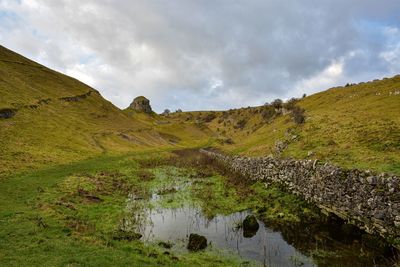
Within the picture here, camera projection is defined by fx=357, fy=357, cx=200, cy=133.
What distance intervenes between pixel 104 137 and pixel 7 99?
25345 millimetres

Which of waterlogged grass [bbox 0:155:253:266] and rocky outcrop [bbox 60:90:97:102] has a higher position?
rocky outcrop [bbox 60:90:97:102]

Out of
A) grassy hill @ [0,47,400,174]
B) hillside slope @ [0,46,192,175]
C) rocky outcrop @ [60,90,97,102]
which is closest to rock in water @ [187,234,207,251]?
grassy hill @ [0,47,400,174]

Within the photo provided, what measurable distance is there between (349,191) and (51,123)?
7648 centimetres

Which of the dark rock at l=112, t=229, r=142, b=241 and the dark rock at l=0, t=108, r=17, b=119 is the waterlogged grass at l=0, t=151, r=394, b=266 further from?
the dark rock at l=0, t=108, r=17, b=119

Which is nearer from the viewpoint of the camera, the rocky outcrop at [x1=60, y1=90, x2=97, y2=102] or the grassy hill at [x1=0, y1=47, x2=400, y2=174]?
the grassy hill at [x1=0, y1=47, x2=400, y2=174]

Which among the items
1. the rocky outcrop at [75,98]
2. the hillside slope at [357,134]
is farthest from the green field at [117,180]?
the rocky outcrop at [75,98]

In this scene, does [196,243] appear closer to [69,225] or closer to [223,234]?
[223,234]

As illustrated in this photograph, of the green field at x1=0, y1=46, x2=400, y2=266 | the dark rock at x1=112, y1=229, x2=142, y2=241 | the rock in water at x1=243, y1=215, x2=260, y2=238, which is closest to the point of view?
the green field at x1=0, y1=46, x2=400, y2=266

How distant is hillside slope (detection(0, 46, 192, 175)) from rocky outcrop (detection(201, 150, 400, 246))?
1374 inches

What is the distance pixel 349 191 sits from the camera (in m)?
27.4

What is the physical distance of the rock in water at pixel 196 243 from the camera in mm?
24570

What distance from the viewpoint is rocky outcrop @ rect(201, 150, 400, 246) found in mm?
23172

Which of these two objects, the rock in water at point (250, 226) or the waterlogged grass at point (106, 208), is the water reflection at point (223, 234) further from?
the waterlogged grass at point (106, 208)

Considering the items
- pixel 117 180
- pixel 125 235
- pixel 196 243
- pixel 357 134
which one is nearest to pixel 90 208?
pixel 125 235
